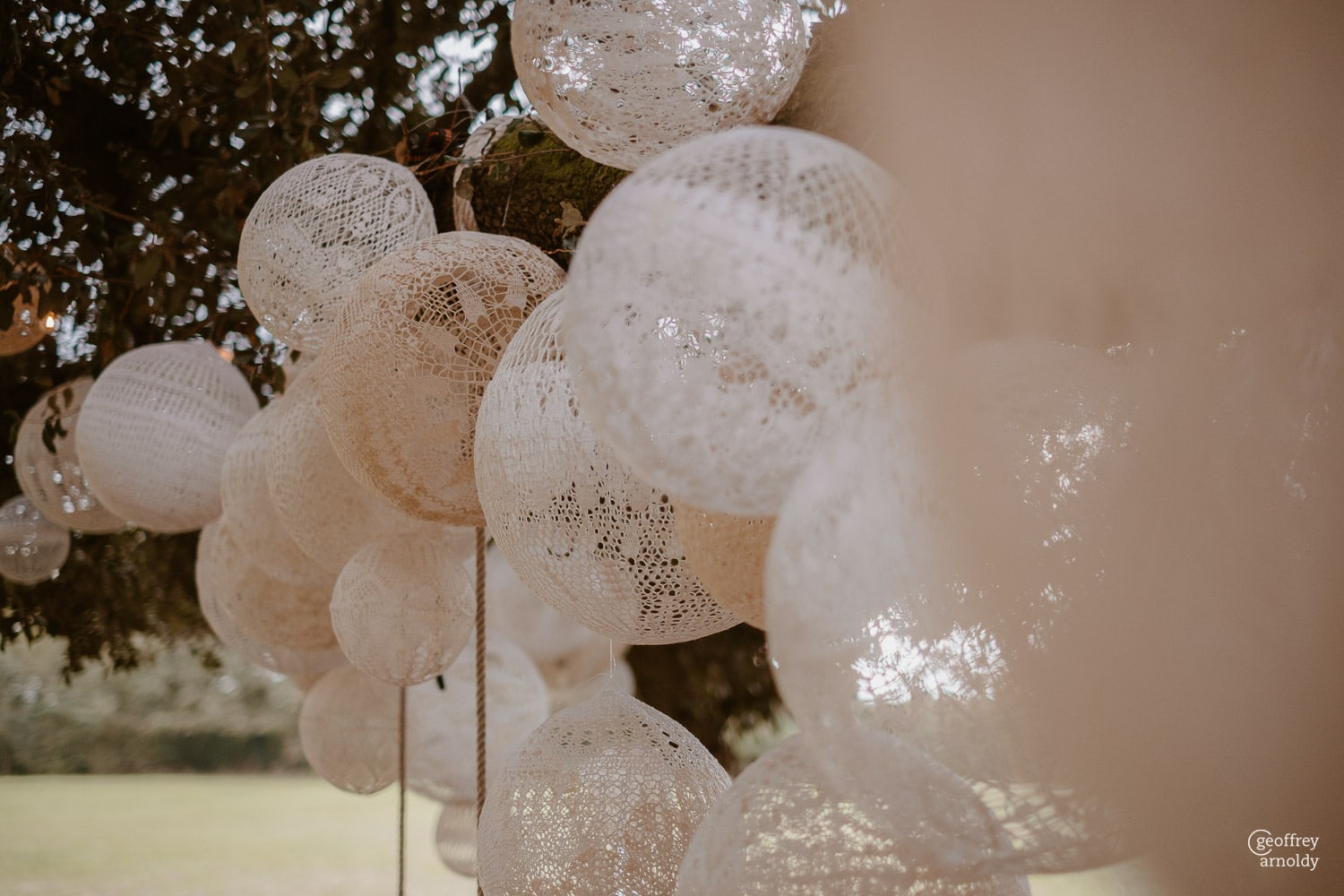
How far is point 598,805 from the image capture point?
3.80 ft

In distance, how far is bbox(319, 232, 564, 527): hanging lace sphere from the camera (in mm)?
1186

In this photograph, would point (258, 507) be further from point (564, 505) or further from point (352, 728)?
point (564, 505)

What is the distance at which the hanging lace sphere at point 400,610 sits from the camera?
150 cm

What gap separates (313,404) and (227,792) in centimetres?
1153

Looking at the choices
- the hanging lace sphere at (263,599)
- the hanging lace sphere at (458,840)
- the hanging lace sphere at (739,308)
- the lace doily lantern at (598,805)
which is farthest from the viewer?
the hanging lace sphere at (458,840)

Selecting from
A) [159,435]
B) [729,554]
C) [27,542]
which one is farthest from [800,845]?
[27,542]

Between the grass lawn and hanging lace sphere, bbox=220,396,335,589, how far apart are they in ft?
22.6

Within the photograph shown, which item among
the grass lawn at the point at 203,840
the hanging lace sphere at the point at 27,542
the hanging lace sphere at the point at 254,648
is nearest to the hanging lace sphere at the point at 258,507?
the hanging lace sphere at the point at 254,648

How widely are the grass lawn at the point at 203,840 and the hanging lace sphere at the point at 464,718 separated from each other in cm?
624

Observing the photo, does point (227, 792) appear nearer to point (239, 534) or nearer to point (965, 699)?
point (239, 534)

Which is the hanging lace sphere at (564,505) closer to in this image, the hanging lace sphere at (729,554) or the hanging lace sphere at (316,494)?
the hanging lace sphere at (729,554)

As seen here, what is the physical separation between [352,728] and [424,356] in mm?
1223

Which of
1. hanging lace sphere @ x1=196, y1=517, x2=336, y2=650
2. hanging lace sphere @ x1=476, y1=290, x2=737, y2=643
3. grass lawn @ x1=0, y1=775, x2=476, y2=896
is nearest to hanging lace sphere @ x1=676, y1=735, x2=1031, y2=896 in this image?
hanging lace sphere @ x1=476, y1=290, x2=737, y2=643

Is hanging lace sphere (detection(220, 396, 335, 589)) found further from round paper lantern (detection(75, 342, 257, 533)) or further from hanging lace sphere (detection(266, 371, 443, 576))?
round paper lantern (detection(75, 342, 257, 533))
